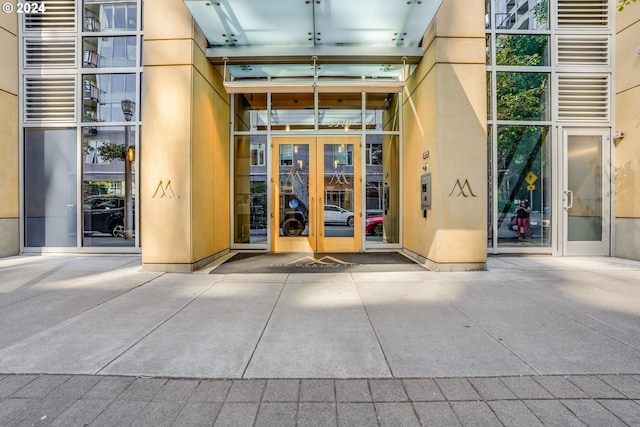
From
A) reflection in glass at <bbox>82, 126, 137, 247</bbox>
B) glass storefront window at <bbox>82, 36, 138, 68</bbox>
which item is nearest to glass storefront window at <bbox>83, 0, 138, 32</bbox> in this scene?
glass storefront window at <bbox>82, 36, 138, 68</bbox>

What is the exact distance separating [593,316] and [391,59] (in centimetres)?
594

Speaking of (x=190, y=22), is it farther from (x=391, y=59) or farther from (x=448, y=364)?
(x=448, y=364)

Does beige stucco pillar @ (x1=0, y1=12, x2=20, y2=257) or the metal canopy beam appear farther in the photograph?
beige stucco pillar @ (x1=0, y1=12, x2=20, y2=257)

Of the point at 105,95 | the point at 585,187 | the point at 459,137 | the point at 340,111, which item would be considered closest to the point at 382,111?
the point at 340,111

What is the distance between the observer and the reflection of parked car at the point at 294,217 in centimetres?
895

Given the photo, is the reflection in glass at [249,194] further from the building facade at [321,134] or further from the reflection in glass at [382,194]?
the reflection in glass at [382,194]

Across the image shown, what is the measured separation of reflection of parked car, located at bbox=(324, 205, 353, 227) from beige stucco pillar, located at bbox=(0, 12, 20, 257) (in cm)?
761

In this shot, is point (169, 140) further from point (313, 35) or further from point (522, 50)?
point (522, 50)

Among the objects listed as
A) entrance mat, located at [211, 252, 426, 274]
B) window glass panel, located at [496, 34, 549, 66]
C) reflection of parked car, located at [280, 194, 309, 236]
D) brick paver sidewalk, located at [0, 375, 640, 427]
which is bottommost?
brick paver sidewalk, located at [0, 375, 640, 427]

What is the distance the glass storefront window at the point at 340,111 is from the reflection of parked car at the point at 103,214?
5544mm

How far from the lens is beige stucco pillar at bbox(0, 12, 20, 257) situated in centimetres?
820

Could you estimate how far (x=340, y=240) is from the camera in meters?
8.93

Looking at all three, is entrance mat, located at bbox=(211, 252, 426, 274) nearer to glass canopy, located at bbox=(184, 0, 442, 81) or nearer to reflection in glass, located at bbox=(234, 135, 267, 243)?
reflection in glass, located at bbox=(234, 135, 267, 243)

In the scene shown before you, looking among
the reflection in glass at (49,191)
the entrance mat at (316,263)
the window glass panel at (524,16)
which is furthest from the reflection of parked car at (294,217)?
the window glass panel at (524,16)
